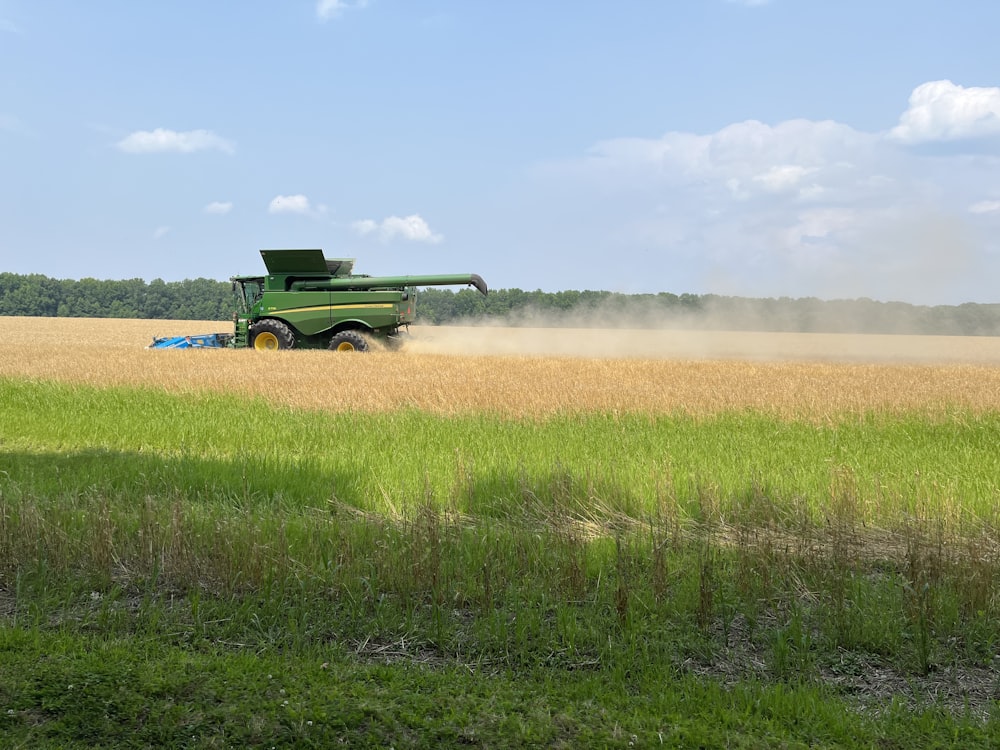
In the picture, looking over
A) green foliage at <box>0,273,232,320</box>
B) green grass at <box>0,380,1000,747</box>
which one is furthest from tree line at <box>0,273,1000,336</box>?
green grass at <box>0,380,1000,747</box>

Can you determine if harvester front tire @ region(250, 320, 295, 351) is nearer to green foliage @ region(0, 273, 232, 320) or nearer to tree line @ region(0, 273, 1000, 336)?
tree line @ region(0, 273, 1000, 336)

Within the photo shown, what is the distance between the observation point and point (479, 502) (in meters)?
8.30

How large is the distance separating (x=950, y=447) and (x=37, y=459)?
483 inches

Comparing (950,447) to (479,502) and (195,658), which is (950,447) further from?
(195,658)

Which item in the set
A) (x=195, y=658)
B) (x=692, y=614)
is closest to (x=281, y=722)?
(x=195, y=658)

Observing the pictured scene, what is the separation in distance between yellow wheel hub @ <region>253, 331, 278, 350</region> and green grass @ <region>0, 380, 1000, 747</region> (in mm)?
18441

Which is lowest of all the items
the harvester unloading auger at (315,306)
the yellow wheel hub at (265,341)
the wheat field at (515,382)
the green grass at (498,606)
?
the green grass at (498,606)

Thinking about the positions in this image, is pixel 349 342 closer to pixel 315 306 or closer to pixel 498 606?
pixel 315 306

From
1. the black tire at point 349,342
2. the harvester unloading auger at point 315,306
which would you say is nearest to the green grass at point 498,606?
the black tire at point 349,342

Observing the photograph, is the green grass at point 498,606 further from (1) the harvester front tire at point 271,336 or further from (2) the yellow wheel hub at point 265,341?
(2) the yellow wheel hub at point 265,341

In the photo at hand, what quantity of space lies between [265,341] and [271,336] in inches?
11.6

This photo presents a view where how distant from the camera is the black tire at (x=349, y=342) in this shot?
27.6 metres

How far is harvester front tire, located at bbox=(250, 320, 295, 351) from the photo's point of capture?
2802cm

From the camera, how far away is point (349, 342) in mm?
27719
